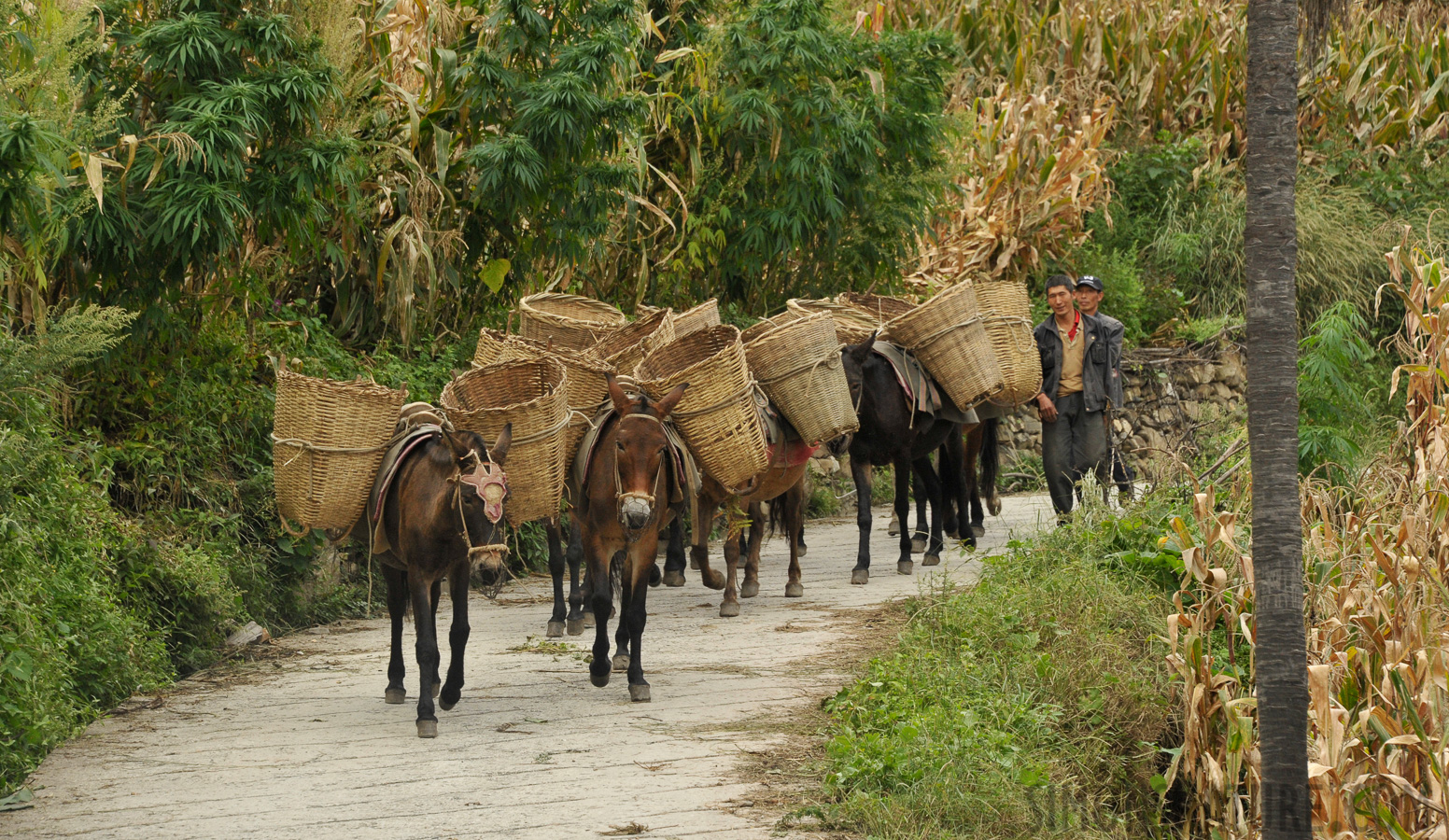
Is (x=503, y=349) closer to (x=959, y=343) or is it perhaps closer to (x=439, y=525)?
(x=439, y=525)

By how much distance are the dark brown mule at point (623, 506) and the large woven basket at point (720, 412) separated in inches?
8.6

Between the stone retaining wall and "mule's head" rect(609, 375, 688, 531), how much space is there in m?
11.0

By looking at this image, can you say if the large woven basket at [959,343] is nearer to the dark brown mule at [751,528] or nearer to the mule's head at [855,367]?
the mule's head at [855,367]

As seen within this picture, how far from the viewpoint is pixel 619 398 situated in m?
7.58

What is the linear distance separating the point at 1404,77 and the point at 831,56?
13.8 metres

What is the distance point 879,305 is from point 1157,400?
732 centimetres

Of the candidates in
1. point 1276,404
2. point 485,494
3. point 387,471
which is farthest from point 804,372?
point 1276,404

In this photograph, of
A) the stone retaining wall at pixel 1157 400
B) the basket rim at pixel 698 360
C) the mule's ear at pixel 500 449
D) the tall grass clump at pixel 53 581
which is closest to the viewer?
the tall grass clump at pixel 53 581

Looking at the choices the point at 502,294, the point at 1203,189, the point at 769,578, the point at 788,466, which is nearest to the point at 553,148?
the point at 502,294

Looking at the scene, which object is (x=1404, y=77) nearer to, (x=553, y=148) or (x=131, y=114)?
(x=553, y=148)

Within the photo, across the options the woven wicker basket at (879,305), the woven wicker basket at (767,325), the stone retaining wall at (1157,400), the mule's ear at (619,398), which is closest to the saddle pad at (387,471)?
the mule's ear at (619,398)

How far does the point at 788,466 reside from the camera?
34.1 feet

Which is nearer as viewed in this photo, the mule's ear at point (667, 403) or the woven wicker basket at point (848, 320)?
the mule's ear at point (667, 403)

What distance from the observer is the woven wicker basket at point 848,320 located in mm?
11539
